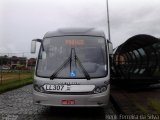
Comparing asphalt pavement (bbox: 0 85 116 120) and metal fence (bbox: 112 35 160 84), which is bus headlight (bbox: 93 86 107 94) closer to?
asphalt pavement (bbox: 0 85 116 120)

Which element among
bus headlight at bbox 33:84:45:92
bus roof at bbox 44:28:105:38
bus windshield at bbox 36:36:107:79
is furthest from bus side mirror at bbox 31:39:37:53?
bus headlight at bbox 33:84:45:92

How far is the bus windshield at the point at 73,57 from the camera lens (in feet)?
33.4

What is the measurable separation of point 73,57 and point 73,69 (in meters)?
0.47

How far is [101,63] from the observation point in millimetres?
10594

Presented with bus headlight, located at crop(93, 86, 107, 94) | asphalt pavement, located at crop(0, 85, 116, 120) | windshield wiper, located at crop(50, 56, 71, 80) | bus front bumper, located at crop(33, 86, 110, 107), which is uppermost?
windshield wiper, located at crop(50, 56, 71, 80)

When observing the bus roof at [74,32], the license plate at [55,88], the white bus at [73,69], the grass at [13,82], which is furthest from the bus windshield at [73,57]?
the grass at [13,82]

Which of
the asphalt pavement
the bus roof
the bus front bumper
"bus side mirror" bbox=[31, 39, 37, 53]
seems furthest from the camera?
the bus roof

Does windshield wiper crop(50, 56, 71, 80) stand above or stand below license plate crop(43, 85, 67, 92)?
above

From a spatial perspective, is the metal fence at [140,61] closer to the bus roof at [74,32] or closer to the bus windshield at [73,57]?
the bus roof at [74,32]

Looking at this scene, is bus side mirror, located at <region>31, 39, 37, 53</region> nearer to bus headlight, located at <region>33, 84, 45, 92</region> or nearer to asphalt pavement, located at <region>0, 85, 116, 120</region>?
bus headlight, located at <region>33, 84, 45, 92</region>

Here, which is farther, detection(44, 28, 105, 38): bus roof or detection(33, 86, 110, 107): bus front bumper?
detection(44, 28, 105, 38): bus roof

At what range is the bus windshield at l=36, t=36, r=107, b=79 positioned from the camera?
10195 millimetres

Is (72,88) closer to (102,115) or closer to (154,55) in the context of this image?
(102,115)

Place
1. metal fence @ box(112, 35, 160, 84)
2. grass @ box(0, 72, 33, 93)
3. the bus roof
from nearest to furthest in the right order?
the bus roof, metal fence @ box(112, 35, 160, 84), grass @ box(0, 72, 33, 93)
